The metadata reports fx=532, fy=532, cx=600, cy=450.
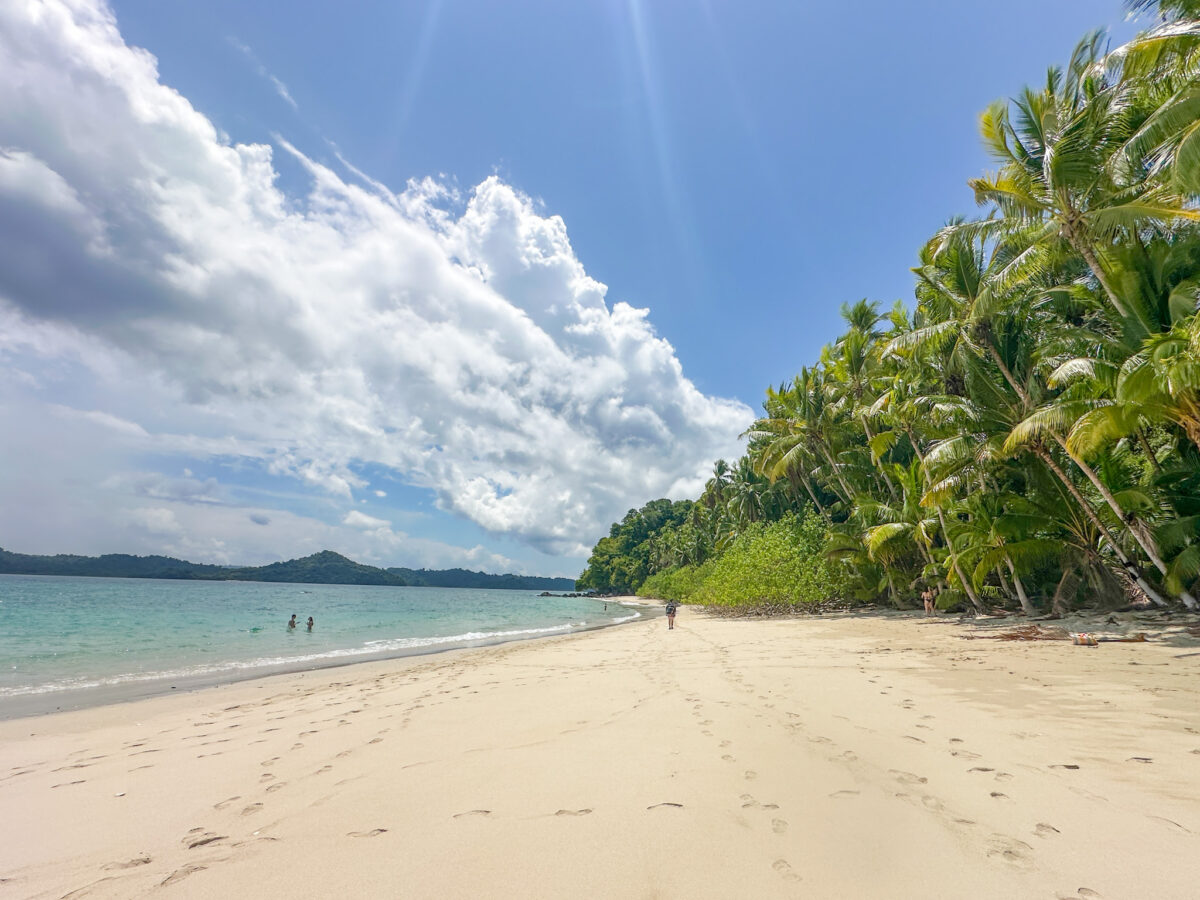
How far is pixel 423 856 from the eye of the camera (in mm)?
2611

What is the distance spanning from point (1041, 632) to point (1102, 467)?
4.28 m

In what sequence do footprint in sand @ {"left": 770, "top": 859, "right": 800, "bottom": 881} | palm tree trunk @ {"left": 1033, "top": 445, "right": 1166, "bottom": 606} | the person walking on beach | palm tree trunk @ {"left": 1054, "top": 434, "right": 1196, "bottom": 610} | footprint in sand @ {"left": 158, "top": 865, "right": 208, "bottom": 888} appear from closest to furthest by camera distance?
1. footprint in sand @ {"left": 770, "top": 859, "right": 800, "bottom": 881}
2. footprint in sand @ {"left": 158, "top": 865, "right": 208, "bottom": 888}
3. palm tree trunk @ {"left": 1054, "top": 434, "right": 1196, "bottom": 610}
4. palm tree trunk @ {"left": 1033, "top": 445, "right": 1166, "bottom": 606}
5. the person walking on beach

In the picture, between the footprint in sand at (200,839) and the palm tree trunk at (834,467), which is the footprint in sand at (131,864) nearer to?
the footprint in sand at (200,839)

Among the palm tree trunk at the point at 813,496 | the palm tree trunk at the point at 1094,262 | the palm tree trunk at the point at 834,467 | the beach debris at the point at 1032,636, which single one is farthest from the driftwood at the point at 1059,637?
the palm tree trunk at the point at 813,496

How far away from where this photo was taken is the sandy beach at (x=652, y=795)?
2375 mm

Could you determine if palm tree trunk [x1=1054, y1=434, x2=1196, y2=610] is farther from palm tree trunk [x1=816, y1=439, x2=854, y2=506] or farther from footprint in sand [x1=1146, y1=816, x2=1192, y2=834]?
palm tree trunk [x1=816, y1=439, x2=854, y2=506]

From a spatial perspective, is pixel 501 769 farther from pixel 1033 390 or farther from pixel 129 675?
pixel 1033 390

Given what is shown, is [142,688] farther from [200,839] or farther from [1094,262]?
[1094,262]

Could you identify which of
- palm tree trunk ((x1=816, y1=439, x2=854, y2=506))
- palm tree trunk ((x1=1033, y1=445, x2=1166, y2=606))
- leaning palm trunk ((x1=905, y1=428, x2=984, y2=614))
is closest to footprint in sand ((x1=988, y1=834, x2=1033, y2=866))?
palm tree trunk ((x1=1033, y1=445, x2=1166, y2=606))

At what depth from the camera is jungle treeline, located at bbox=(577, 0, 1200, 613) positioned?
361 inches

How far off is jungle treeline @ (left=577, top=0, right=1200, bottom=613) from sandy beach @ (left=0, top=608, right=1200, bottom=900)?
260 inches

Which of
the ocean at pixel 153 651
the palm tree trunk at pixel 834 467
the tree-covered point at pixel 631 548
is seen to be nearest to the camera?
the ocean at pixel 153 651

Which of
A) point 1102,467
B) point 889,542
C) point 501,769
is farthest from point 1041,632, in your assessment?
point 501,769

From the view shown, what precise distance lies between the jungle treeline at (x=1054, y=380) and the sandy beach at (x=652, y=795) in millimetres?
6599
